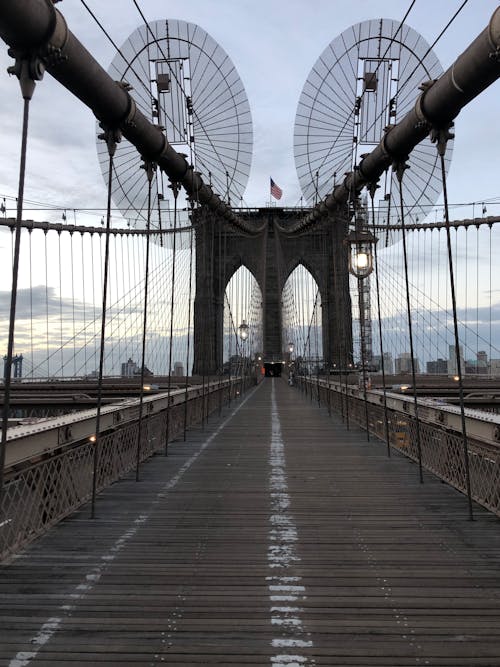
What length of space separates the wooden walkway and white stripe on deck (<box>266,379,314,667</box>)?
0.6 inches

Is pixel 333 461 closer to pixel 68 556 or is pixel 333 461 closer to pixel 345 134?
pixel 68 556

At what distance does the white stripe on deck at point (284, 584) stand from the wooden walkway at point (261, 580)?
0.05ft

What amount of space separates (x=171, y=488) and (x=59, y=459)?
2.19m

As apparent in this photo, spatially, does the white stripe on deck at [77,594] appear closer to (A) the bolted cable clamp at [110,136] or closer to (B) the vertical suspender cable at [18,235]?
(B) the vertical suspender cable at [18,235]

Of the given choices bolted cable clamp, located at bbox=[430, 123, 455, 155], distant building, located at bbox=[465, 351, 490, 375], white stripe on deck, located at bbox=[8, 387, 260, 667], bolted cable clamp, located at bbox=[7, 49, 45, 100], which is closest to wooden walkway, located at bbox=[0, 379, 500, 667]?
white stripe on deck, located at bbox=[8, 387, 260, 667]

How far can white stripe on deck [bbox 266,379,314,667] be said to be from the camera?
369 centimetres

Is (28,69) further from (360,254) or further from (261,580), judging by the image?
(360,254)

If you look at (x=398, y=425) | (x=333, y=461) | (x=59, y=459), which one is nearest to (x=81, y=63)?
(x=59, y=459)

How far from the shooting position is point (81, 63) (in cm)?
584

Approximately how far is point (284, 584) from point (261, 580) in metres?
0.23

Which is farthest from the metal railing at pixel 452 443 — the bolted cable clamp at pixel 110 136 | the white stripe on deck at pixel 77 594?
the bolted cable clamp at pixel 110 136

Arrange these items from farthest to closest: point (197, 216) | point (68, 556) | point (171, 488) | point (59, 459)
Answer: point (197, 216), point (171, 488), point (59, 459), point (68, 556)

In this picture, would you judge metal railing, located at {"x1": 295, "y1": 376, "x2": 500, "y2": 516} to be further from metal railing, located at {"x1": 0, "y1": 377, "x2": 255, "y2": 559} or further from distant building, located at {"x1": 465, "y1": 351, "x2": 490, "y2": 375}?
distant building, located at {"x1": 465, "y1": 351, "x2": 490, "y2": 375}

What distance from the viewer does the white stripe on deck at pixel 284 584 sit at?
3693 millimetres
